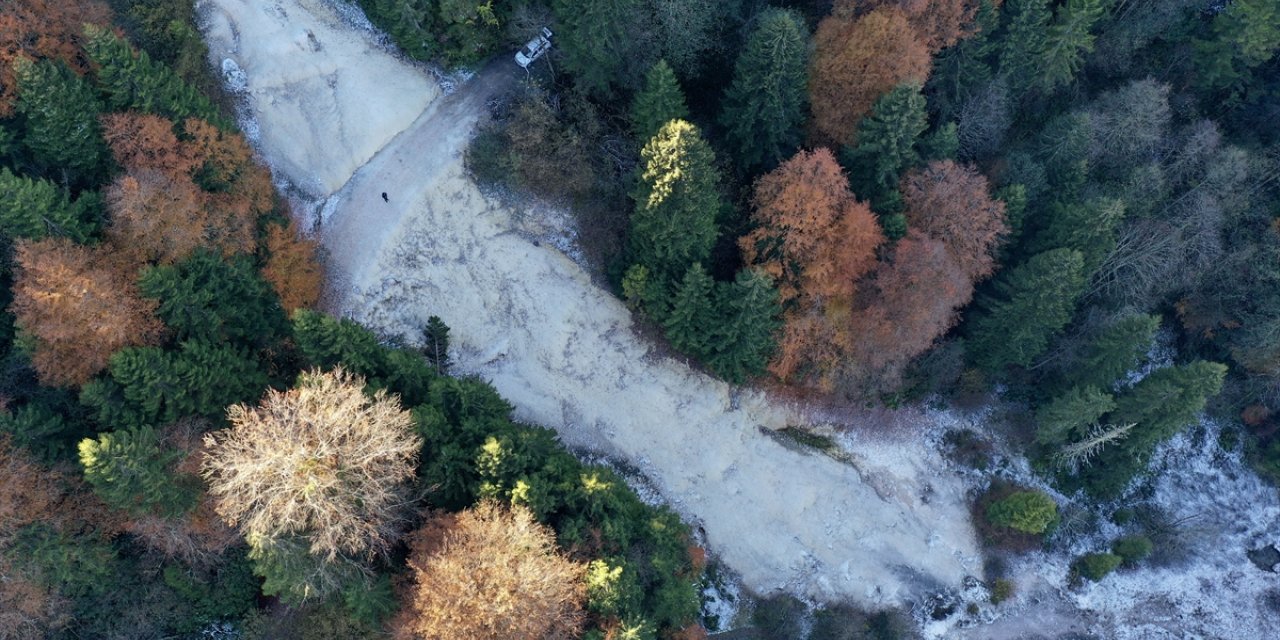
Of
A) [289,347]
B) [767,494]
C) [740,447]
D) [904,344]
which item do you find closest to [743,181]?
[904,344]

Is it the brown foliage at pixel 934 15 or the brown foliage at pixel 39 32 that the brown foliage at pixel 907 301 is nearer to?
the brown foliage at pixel 934 15

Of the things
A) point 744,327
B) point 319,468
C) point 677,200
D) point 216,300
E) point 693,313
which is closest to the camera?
point 319,468

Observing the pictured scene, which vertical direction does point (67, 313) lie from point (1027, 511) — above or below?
below

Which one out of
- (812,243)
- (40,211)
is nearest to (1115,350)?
(812,243)

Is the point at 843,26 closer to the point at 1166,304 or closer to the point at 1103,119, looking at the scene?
the point at 1103,119

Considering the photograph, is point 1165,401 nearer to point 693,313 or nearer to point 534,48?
point 693,313

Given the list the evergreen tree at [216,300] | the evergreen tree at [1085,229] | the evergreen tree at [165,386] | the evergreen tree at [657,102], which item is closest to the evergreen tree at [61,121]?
the evergreen tree at [216,300]

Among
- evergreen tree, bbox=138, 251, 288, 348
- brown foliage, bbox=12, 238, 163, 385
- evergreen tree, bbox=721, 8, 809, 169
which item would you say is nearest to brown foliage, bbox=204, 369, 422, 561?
evergreen tree, bbox=138, 251, 288, 348
